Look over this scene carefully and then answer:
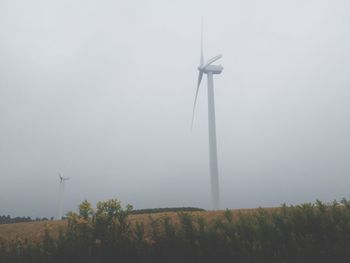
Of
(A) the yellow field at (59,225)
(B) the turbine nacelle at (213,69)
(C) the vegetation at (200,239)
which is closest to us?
(C) the vegetation at (200,239)

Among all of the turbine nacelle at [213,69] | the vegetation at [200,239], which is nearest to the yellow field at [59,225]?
the vegetation at [200,239]

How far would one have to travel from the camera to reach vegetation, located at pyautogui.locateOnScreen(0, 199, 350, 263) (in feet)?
38.0

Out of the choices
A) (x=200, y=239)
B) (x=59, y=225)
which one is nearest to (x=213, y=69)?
(x=59, y=225)

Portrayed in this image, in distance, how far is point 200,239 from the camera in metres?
12.9

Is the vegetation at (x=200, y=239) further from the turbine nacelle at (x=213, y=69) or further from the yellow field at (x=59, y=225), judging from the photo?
the turbine nacelle at (x=213, y=69)

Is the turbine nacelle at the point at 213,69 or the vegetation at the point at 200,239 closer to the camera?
the vegetation at the point at 200,239

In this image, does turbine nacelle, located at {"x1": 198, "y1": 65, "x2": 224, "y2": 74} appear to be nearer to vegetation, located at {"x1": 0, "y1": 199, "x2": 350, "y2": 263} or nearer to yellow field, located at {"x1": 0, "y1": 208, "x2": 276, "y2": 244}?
yellow field, located at {"x1": 0, "y1": 208, "x2": 276, "y2": 244}

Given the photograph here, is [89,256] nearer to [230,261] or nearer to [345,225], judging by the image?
[230,261]

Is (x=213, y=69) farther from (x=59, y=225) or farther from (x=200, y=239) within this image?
(x=200, y=239)

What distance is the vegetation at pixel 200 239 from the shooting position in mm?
11586

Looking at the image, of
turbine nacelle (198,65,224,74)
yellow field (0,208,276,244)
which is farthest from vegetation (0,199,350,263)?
turbine nacelle (198,65,224,74)

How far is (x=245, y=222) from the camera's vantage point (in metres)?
12.9

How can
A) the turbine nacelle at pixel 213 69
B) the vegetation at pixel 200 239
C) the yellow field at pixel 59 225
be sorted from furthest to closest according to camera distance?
the turbine nacelle at pixel 213 69, the yellow field at pixel 59 225, the vegetation at pixel 200 239

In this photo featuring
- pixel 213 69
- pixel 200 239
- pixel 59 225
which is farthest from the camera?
pixel 213 69
